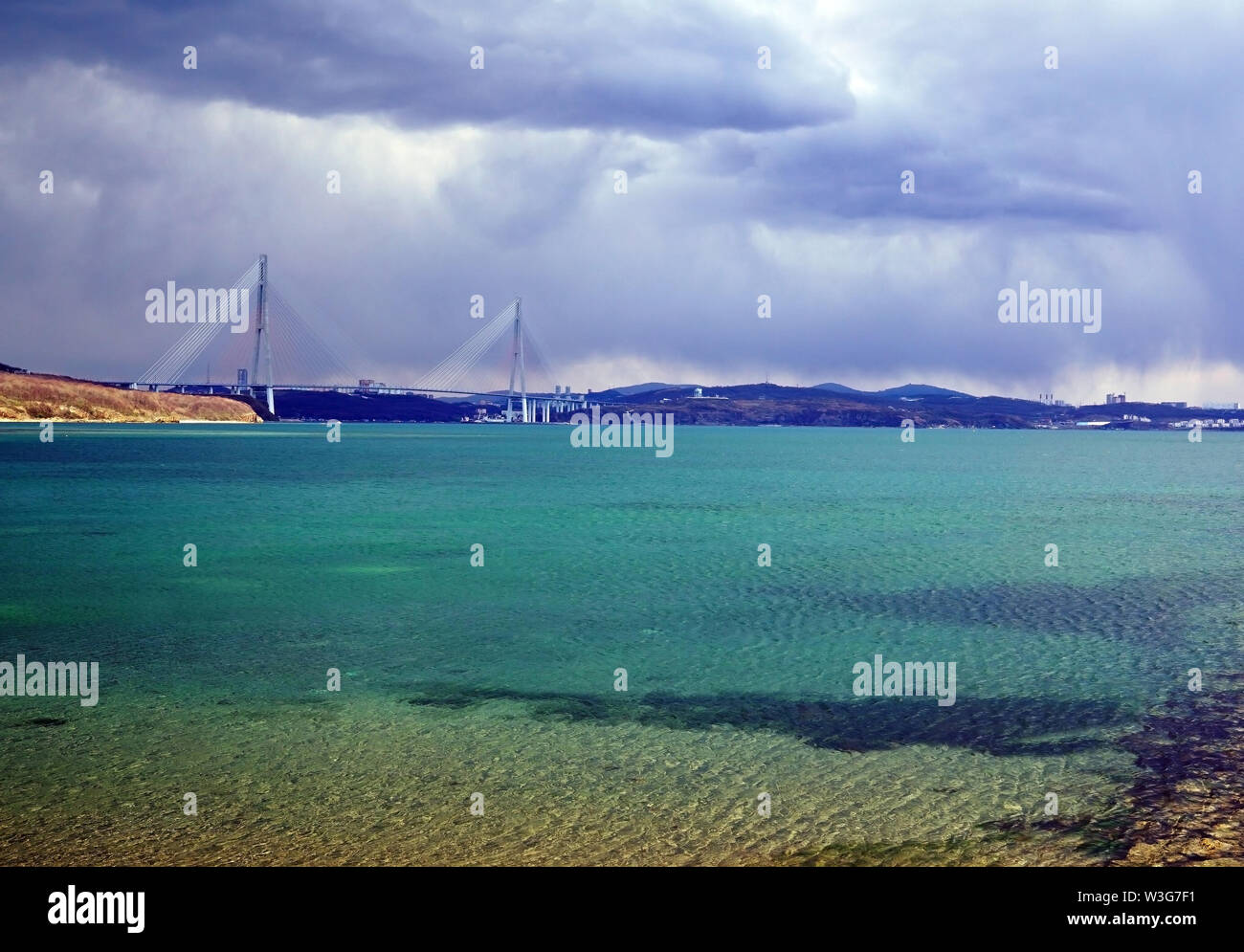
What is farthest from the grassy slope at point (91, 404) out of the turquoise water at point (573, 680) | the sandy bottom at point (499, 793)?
the sandy bottom at point (499, 793)

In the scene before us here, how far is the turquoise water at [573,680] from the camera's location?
947 cm

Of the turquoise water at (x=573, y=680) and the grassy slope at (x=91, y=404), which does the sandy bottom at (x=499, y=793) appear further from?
the grassy slope at (x=91, y=404)

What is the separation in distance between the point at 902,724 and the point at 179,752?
826cm

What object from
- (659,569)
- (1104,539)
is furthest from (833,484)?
(659,569)

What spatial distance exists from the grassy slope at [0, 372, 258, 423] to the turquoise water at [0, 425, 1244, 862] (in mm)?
138035

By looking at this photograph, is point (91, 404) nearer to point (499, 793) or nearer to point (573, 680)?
point (573, 680)

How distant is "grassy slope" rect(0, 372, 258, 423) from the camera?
156875mm

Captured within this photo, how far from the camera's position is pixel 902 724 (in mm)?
12617

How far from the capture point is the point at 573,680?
1497 cm

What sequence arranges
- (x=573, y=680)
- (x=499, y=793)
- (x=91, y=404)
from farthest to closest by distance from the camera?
1. (x=91, y=404)
2. (x=573, y=680)
3. (x=499, y=793)

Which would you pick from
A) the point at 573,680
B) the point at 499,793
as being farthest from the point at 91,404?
the point at 499,793

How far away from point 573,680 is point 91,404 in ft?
571

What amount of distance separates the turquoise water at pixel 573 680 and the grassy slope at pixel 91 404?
5434 inches
